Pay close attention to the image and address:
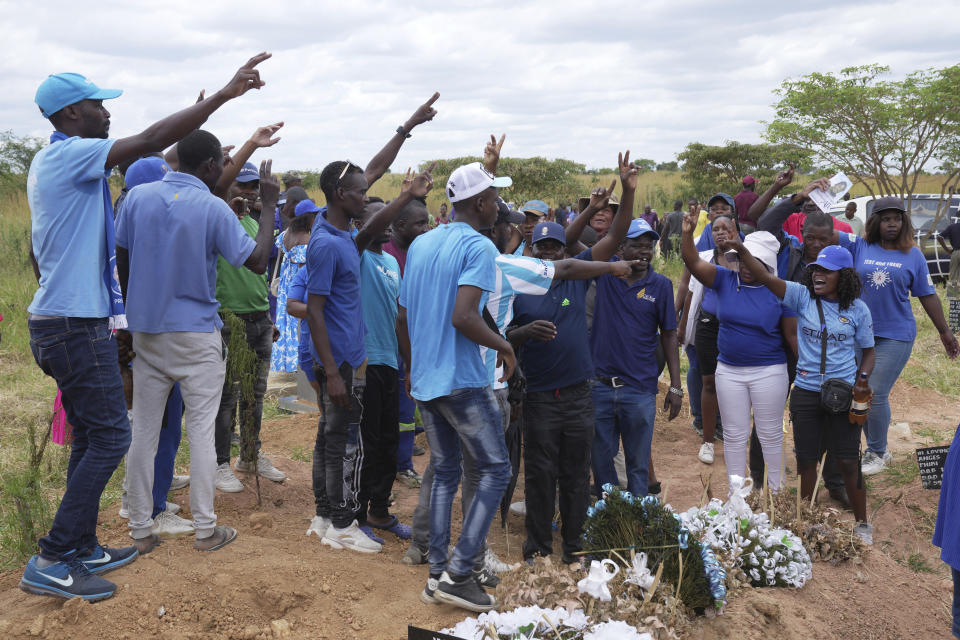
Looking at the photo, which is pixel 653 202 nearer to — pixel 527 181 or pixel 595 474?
pixel 527 181

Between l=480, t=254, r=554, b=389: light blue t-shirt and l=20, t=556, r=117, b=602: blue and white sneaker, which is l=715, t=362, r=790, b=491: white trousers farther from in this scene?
l=20, t=556, r=117, b=602: blue and white sneaker

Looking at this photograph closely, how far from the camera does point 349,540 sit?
435cm

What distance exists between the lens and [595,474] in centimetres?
515

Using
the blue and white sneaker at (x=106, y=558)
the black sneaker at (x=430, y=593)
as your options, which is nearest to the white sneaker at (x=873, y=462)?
the black sneaker at (x=430, y=593)

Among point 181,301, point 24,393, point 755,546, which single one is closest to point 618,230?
point 755,546

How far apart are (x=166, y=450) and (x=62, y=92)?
195cm

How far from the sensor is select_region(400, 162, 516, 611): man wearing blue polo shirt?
3494 millimetres

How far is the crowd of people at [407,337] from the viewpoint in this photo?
3424 millimetres

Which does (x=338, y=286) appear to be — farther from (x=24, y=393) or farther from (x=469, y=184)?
(x=24, y=393)

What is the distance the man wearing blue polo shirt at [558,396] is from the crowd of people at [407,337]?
0.04 ft

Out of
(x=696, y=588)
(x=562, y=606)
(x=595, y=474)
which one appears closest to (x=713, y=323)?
(x=595, y=474)

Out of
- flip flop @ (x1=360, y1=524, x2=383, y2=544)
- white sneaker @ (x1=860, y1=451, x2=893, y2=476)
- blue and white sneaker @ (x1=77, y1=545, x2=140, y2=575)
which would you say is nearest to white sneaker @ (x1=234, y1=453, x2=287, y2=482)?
flip flop @ (x1=360, y1=524, x2=383, y2=544)

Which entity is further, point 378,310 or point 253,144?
point 378,310

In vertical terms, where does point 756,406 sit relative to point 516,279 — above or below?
below
